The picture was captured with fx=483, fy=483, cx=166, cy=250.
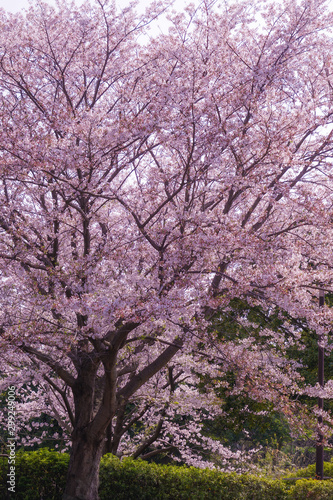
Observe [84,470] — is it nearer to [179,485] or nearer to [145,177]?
[179,485]

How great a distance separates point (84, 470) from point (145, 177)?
518cm

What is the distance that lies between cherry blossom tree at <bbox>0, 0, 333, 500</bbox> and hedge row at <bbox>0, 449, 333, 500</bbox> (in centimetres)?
161

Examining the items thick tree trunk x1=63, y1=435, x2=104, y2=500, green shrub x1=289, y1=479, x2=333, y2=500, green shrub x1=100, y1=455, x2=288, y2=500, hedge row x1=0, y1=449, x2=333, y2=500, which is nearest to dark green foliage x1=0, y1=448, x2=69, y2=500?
hedge row x1=0, y1=449, x2=333, y2=500

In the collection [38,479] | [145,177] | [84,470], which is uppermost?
[145,177]

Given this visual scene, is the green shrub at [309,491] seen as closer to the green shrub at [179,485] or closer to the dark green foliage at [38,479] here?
the green shrub at [179,485]

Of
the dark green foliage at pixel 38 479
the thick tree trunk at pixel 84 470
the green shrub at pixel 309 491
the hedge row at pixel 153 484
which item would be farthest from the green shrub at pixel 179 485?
the thick tree trunk at pixel 84 470

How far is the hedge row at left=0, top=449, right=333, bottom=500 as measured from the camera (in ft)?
30.4

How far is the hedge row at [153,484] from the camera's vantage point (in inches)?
365

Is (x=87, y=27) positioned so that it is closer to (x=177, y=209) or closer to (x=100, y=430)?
(x=177, y=209)

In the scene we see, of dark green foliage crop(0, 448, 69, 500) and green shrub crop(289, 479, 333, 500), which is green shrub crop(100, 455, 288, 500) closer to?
green shrub crop(289, 479, 333, 500)

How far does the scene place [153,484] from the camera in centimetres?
940

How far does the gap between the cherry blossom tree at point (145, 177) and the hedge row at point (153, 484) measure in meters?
1.61

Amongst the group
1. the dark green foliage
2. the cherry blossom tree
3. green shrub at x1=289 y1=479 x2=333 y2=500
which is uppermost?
the cherry blossom tree

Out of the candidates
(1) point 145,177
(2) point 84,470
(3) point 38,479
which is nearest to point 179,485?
(2) point 84,470
